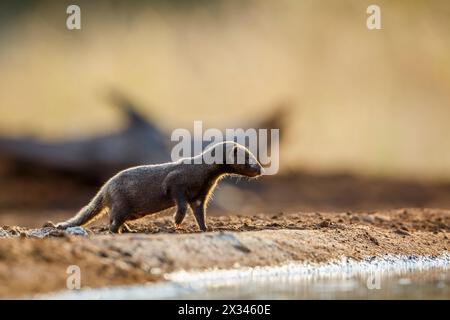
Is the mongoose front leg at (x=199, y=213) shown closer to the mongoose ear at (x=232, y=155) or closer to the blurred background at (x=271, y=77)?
the mongoose ear at (x=232, y=155)

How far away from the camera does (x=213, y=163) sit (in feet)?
41.0

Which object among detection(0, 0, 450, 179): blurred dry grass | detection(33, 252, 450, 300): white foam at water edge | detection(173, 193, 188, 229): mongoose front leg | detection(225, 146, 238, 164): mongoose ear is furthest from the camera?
detection(0, 0, 450, 179): blurred dry grass

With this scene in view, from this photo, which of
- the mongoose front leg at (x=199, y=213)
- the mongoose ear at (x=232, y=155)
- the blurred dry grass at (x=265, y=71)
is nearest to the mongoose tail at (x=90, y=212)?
the mongoose front leg at (x=199, y=213)

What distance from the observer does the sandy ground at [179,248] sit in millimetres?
8930

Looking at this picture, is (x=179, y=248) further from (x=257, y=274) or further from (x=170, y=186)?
(x=170, y=186)

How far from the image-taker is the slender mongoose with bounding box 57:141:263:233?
12.2 meters

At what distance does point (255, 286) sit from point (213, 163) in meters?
3.47

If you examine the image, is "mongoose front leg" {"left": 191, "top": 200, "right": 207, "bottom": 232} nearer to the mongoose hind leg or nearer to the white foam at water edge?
the mongoose hind leg

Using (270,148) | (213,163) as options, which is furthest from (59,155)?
(213,163)

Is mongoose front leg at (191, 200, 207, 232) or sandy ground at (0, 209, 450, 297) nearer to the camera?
sandy ground at (0, 209, 450, 297)

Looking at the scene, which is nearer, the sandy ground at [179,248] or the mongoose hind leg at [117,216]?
the sandy ground at [179,248]

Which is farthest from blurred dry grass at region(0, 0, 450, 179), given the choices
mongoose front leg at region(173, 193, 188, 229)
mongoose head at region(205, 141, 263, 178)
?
mongoose front leg at region(173, 193, 188, 229)

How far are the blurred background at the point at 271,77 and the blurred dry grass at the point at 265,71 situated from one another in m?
0.05

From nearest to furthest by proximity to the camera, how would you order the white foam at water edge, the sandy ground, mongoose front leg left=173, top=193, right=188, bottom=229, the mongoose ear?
the white foam at water edge, the sandy ground, mongoose front leg left=173, top=193, right=188, bottom=229, the mongoose ear
